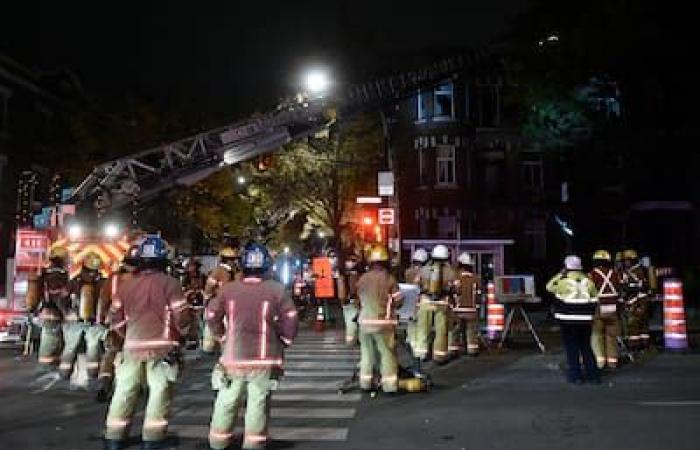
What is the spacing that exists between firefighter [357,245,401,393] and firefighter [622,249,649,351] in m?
5.49

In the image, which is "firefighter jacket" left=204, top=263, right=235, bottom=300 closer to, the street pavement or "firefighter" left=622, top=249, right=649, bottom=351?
the street pavement

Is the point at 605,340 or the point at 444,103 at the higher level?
the point at 444,103

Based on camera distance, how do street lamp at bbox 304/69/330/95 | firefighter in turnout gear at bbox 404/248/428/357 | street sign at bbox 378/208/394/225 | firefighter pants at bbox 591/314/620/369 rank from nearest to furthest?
firefighter pants at bbox 591/314/620/369
firefighter in turnout gear at bbox 404/248/428/357
street sign at bbox 378/208/394/225
street lamp at bbox 304/69/330/95

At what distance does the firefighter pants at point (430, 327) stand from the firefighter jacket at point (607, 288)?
2.32 m

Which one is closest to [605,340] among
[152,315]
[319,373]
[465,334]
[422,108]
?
[465,334]

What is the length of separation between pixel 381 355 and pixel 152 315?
354 cm

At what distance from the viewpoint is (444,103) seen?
36.4m

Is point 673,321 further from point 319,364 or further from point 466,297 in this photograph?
point 319,364

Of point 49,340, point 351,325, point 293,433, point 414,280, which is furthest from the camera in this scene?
point 414,280

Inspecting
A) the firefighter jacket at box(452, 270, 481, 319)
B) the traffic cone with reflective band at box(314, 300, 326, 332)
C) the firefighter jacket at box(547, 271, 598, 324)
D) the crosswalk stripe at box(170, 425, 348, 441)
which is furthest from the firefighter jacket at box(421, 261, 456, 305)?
the traffic cone with reflective band at box(314, 300, 326, 332)

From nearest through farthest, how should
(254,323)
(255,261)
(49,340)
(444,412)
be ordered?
1. (254,323)
2. (255,261)
3. (444,412)
4. (49,340)

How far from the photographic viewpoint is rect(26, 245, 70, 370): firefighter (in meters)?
12.0

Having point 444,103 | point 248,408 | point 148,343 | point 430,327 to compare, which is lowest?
point 248,408

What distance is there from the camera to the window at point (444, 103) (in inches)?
1425
